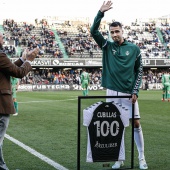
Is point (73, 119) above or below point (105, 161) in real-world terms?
below

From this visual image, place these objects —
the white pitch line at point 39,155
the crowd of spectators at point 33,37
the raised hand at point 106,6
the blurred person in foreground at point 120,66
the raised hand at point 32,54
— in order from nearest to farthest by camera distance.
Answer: the raised hand at point 32,54
the raised hand at point 106,6
the blurred person in foreground at point 120,66
the white pitch line at point 39,155
the crowd of spectators at point 33,37

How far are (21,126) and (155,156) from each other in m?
5.75

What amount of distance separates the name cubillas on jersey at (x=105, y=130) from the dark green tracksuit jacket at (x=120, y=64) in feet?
1.95

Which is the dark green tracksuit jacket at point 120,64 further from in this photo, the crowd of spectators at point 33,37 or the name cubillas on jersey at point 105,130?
the crowd of spectators at point 33,37

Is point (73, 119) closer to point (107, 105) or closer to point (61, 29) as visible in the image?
point (107, 105)

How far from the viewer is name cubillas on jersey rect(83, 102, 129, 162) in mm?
6145

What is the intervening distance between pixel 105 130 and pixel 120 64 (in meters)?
1.16

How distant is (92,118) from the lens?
612cm

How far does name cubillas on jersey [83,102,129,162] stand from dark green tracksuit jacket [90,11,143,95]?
0.59 metres

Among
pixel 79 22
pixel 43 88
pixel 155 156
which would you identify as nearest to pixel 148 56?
pixel 79 22

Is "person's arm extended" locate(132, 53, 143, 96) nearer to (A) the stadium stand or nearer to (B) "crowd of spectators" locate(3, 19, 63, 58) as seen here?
(A) the stadium stand

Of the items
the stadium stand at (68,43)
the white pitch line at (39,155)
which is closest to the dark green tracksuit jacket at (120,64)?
the white pitch line at (39,155)

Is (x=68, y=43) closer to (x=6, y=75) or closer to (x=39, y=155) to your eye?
(x=39, y=155)

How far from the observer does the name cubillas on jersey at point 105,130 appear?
6.14 metres
